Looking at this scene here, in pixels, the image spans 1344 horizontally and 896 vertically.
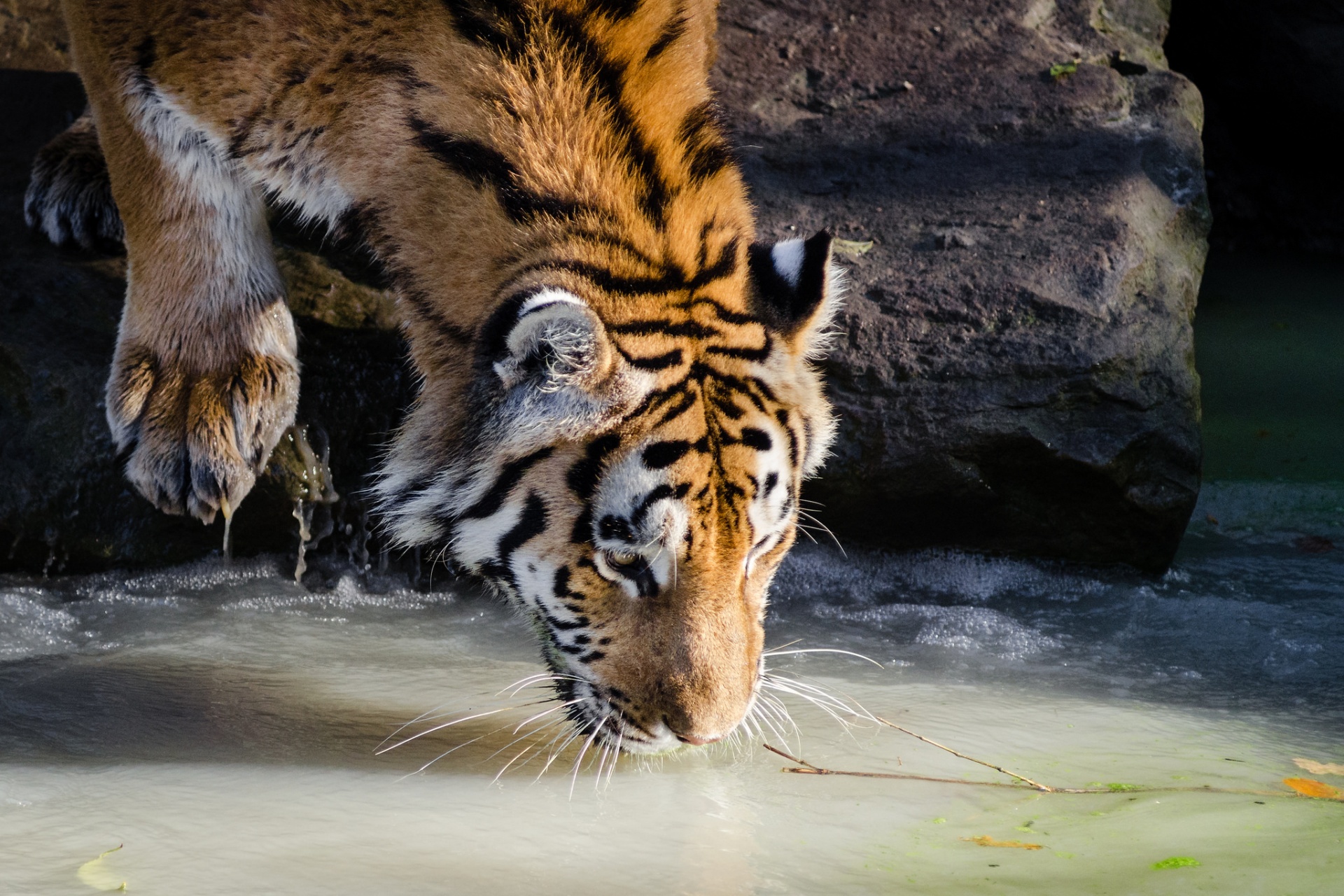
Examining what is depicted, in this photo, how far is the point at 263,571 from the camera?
12.5 ft

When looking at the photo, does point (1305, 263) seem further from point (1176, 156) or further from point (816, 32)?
point (816, 32)

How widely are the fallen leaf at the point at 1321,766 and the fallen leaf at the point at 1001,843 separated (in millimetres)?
759

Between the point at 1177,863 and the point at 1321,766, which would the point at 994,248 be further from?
the point at 1177,863

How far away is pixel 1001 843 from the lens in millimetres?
2354

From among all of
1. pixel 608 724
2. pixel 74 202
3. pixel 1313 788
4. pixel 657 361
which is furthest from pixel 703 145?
pixel 74 202

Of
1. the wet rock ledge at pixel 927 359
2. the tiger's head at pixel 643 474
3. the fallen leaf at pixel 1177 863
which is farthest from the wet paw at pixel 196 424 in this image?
the fallen leaf at pixel 1177 863

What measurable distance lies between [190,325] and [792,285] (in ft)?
5.50

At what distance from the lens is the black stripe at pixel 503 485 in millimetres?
2555

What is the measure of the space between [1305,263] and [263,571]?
615 centimetres

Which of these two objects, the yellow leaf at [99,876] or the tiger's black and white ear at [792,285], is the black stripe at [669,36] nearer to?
the tiger's black and white ear at [792,285]

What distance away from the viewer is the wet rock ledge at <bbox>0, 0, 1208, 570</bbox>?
3.72m

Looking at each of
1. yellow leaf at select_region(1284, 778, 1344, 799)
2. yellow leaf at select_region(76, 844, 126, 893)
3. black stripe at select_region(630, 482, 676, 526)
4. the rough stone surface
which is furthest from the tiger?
the rough stone surface

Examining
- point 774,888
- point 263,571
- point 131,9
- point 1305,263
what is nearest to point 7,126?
point 131,9

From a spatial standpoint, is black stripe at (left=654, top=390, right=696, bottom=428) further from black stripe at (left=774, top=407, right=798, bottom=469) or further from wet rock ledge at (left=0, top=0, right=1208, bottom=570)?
wet rock ledge at (left=0, top=0, right=1208, bottom=570)
